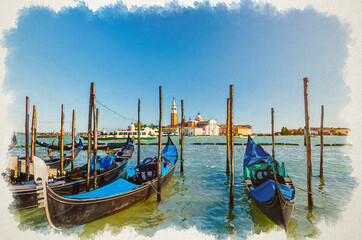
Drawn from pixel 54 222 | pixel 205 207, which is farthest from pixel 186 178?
pixel 54 222

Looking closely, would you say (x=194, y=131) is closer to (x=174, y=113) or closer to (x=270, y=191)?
(x=174, y=113)

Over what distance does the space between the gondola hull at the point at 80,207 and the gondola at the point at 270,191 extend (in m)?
3.37

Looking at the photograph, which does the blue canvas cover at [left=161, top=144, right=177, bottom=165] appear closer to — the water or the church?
the water

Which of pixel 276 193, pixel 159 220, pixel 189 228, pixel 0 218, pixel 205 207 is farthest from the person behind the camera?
pixel 205 207

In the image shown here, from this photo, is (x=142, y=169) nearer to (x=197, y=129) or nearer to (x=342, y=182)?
(x=342, y=182)

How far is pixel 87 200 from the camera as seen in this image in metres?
4.19

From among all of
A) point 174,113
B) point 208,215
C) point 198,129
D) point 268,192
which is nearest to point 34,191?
point 208,215

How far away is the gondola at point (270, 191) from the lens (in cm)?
405

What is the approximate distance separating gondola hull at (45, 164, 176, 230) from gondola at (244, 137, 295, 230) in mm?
3370

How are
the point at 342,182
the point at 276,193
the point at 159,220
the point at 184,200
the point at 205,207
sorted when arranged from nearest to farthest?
the point at 276,193, the point at 159,220, the point at 205,207, the point at 184,200, the point at 342,182

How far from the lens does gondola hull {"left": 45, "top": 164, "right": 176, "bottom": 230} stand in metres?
3.60

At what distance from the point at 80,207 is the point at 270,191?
4.44 metres

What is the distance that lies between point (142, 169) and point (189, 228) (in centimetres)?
302

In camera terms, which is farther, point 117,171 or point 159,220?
point 117,171
